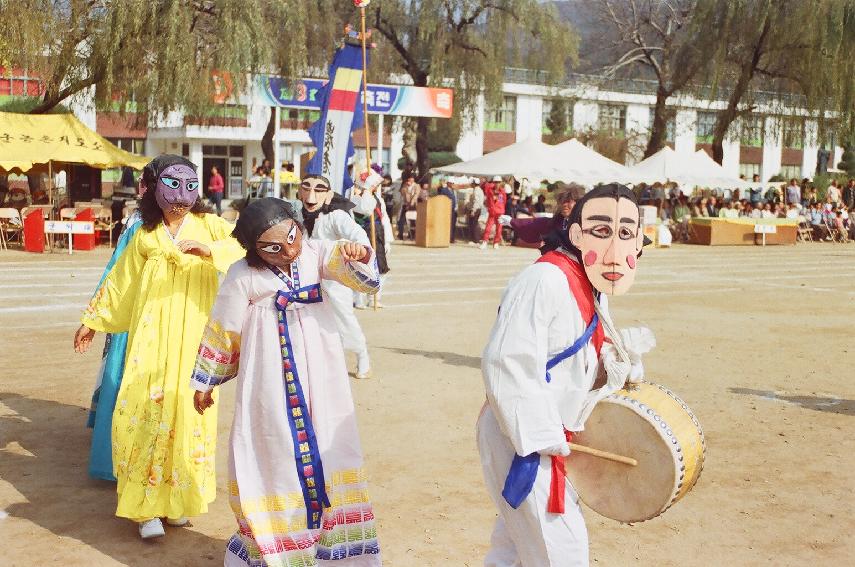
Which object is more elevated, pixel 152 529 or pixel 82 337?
pixel 82 337

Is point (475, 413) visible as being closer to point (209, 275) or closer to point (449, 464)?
point (449, 464)

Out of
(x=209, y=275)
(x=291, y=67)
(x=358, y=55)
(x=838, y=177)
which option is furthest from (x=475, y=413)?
(x=838, y=177)

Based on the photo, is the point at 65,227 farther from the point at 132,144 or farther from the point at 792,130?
the point at 132,144

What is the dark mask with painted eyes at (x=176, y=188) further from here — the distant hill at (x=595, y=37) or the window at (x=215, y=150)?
the window at (x=215, y=150)

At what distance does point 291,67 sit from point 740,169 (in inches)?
1948

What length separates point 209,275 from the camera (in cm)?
529

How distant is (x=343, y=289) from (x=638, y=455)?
232 inches

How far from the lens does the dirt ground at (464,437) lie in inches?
198

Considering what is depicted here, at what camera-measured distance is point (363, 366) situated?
884cm

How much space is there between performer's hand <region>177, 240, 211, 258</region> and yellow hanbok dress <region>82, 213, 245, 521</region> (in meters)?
0.05

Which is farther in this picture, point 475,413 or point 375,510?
point 475,413

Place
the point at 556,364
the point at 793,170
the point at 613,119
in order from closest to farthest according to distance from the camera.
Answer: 1. the point at 556,364
2. the point at 613,119
3. the point at 793,170

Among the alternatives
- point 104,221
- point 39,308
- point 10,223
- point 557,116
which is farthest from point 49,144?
point 557,116

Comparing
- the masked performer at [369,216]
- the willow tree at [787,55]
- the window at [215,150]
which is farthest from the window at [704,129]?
the masked performer at [369,216]
